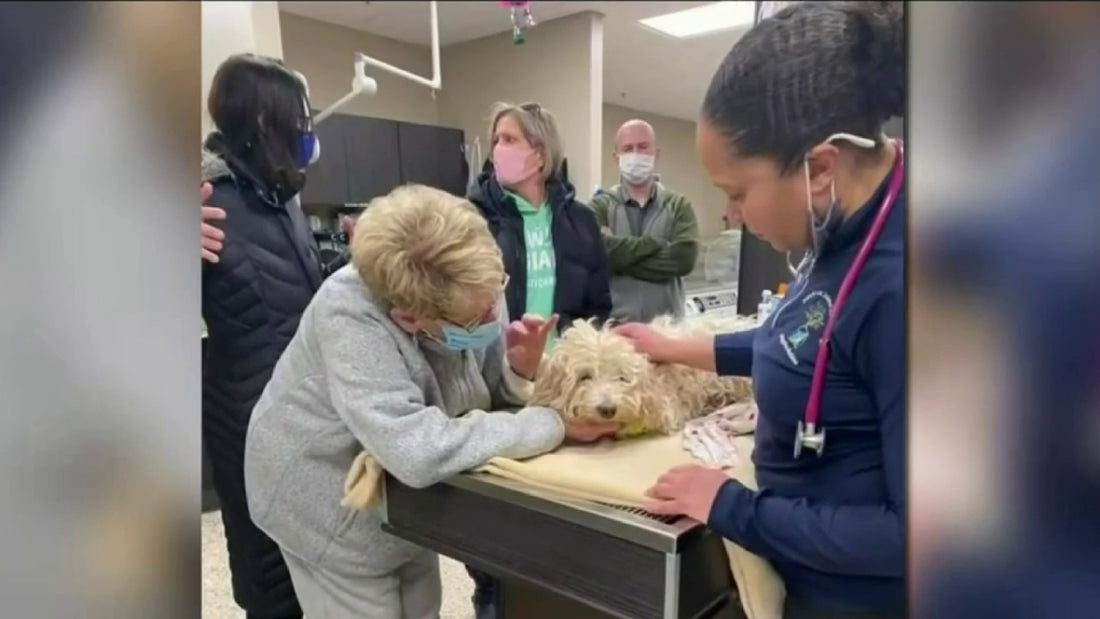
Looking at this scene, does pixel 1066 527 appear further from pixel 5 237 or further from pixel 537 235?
pixel 537 235

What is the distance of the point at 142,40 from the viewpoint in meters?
0.29

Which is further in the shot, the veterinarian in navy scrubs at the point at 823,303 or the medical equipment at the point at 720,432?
the medical equipment at the point at 720,432

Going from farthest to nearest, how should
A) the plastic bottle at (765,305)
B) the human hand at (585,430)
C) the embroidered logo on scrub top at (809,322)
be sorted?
the human hand at (585,430), the plastic bottle at (765,305), the embroidered logo on scrub top at (809,322)

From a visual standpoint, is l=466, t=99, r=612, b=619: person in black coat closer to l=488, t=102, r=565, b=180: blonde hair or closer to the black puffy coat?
l=488, t=102, r=565, b=180: blonde hair

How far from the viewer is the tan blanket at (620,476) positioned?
644 millimetres

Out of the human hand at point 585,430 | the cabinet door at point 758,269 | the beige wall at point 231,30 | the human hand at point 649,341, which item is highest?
the beige wall at point 231,30

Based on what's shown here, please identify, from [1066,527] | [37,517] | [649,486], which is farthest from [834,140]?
[37,517]

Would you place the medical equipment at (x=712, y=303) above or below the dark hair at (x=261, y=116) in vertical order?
below

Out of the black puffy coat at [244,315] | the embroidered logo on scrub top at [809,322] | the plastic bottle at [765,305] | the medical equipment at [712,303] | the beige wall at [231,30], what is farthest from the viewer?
the medical equipment at [712,303]

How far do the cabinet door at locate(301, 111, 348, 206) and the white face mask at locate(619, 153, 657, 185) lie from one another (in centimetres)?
21

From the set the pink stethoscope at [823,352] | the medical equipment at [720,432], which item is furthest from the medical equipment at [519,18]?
the medical equipment at [720,432]

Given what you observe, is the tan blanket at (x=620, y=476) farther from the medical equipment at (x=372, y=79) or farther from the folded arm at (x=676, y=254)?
the medical equipment at (x=372, y=79)

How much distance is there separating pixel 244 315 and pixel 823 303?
1.37 ft

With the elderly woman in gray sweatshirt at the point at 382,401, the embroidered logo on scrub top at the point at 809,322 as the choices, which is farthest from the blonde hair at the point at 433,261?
the embroidered logo on scrub top at the point at 809,322
